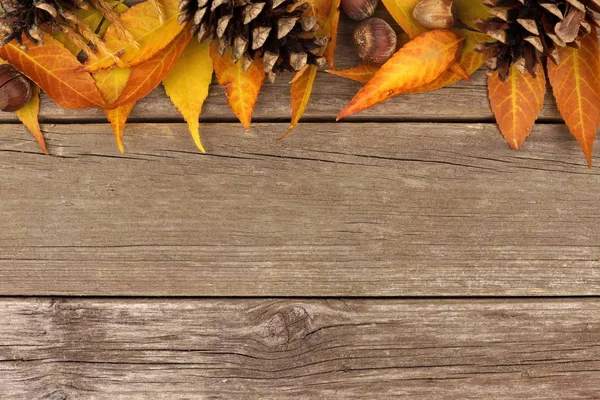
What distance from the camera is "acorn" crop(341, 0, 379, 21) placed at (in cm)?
66

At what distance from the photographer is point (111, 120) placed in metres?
0.67

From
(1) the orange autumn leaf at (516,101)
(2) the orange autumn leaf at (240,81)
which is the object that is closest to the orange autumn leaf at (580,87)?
(1) the orange autumn leaf at (516,101)

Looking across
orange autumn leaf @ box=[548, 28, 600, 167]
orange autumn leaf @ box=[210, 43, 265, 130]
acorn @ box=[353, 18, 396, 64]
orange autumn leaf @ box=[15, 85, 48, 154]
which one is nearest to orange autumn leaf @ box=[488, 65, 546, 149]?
orange autumn leaf @ box=[548, 28, 600, 167]

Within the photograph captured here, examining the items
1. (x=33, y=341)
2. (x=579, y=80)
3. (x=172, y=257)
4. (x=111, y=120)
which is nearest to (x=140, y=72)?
(x=111, y=120)

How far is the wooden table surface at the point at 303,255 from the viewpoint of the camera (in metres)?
0.72

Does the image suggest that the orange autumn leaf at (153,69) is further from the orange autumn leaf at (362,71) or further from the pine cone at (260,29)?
the orange autumn leaf at (362,71)

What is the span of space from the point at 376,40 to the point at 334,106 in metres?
0.10

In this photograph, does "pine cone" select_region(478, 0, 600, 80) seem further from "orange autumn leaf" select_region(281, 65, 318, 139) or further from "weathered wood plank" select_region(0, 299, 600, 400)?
"weathered wood plank" select_region(0, 299, 600, 400)

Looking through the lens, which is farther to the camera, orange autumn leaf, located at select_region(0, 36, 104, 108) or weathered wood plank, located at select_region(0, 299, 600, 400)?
weathered wood plank, located at select_region(0, 299, 600, 400)

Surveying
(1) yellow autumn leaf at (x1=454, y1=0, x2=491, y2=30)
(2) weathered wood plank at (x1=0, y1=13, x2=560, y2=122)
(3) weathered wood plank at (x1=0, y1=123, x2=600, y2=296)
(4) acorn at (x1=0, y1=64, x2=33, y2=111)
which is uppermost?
(1) yellow autumn leaf at (x1=454, y1=0, x2=491, y2=30)

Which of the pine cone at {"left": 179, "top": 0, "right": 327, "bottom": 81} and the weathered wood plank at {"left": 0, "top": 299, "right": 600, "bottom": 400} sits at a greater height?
the pine cone at {"left": 179, "top": 0, "right": 327, "bottom": 81}

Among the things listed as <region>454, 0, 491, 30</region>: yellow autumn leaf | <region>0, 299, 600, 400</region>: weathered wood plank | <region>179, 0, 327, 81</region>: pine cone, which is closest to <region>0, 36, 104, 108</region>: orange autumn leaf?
<region>179, 0, 327, 81</region>: pine cone

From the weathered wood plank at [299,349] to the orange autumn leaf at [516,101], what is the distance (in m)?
0.23

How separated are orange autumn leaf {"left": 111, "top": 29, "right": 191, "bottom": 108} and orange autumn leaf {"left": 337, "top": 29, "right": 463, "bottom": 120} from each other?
20cm
